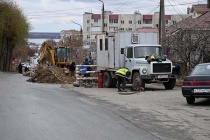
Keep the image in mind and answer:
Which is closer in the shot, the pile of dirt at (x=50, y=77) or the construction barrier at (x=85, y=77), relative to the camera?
the construction barrier at (x=85, y=77)

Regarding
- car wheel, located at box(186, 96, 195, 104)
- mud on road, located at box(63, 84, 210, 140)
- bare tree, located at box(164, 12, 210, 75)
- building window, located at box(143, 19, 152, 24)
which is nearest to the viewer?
mud on road, located at box(63, 84, 210, 140)

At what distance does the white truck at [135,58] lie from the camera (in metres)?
22.7

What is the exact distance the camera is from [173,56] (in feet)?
98.8

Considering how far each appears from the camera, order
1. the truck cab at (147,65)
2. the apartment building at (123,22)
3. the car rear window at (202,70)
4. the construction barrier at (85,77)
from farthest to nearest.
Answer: the apartment building at (123,22)
the construction barrier at (85,77)
the truck cab at (147,65)
the car rear window at (202,70)

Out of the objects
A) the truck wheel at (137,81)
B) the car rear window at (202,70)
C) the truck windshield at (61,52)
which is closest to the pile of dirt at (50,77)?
the truck wheel at (137,81)

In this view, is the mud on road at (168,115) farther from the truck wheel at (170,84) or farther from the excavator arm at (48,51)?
the excavator arm at (48,51)

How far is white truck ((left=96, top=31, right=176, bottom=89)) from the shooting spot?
22.7 metres

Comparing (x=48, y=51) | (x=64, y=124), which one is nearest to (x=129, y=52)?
(x=64, y=124)

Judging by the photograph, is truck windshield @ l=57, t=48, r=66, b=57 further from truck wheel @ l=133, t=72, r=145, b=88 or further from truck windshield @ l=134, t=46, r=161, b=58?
truck wheel @ l=133, t=72, r=145, b=88

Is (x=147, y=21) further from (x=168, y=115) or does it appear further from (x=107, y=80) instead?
→ (x=168, y=115)

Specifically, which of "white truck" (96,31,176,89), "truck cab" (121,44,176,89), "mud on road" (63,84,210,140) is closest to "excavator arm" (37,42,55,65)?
"white truck" (96,31,176,89)

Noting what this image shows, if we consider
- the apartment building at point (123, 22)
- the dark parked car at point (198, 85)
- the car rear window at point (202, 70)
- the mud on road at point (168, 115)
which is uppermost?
the apartment building at point (123, 22)

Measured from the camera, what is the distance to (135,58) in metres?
23.5

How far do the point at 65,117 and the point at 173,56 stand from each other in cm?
1897
